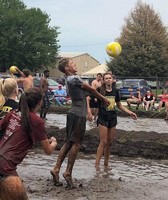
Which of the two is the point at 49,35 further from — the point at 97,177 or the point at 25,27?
the point at 97,177

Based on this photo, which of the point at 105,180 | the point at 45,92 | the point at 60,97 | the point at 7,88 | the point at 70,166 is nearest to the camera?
the point at 7,88

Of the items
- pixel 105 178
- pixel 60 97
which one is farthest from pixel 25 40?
pixel 105 178

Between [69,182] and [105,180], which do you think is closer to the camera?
[69,182]

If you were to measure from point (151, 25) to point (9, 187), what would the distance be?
52.6 m

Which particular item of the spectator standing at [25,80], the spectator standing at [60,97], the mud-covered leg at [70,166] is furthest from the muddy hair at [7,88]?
the spectator standing at [60,97]

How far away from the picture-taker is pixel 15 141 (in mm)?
4141

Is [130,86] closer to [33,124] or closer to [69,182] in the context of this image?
[69,182]

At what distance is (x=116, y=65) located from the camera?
51.4 meters

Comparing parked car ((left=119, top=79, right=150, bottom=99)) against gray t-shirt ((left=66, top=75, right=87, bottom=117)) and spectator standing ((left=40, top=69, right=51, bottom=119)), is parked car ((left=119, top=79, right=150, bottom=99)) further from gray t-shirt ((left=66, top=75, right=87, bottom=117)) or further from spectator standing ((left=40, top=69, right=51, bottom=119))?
gray t-shirt ((left=66, top=75, right=87, bottom=117))

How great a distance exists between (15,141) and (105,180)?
3.46m

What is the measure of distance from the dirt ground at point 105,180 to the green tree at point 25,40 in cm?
5955

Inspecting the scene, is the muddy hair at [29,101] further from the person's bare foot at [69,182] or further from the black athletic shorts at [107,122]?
the black athletic shorts at [107,122]

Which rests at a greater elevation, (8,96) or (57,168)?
(8,96)

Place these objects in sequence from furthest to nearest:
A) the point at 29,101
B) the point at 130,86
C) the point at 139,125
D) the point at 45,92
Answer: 1. the point at 130,86
2. the point at 139,125
3. the point at 45,92
4. the point at 29,101
